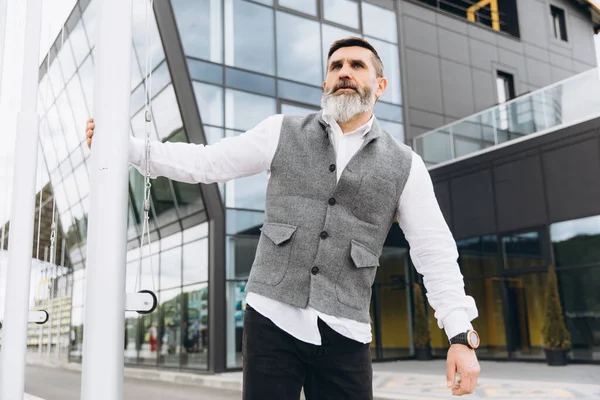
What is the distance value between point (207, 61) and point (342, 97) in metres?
13.2

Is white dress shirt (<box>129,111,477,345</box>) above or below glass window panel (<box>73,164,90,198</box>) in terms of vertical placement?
below

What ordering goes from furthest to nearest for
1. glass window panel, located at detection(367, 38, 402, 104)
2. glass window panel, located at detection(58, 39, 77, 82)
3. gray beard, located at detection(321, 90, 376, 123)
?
glass window panel, located at detection(58, 39, 77, 82), glass window panel, located at detection(367, 38, 402, 104), gray beard, located at detection(321, 90, 376, 123)

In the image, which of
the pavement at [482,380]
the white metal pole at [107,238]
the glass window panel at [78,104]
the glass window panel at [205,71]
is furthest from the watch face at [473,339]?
the glass window panel at [78,104]

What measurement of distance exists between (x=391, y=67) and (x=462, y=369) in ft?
58.0

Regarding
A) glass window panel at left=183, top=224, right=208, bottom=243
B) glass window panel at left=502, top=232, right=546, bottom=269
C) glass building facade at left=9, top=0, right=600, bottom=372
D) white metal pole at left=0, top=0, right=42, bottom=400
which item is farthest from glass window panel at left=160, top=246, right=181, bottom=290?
white metal pole at left=0, top=0, right=42, bottom=400

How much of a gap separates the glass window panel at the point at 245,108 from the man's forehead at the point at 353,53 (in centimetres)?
1298

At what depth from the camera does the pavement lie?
347 inches

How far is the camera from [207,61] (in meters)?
15.1

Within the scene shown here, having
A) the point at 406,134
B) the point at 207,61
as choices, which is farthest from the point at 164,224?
the point at 406,134

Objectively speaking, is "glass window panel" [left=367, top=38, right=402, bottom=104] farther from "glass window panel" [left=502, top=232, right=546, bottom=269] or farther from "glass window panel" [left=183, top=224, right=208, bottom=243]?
"glass window panel" [left=183, top=224, right=208, bottom=243]

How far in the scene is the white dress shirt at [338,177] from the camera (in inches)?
87.4

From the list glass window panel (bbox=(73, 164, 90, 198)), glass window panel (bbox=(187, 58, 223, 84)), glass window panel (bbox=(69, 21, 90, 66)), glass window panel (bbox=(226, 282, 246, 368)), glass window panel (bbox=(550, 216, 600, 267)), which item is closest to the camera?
glass window panel (bbox=(550, 216, 600, 267))

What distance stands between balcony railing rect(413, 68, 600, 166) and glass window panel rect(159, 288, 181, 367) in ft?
26.2

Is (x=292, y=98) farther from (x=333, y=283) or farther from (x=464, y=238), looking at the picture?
(x=333, y=283)
